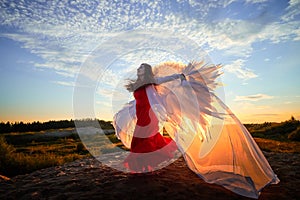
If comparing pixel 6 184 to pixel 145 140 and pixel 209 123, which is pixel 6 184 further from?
pixel 209 123

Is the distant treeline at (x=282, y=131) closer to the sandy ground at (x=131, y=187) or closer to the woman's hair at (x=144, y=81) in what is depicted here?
the sandy ground at (x=131, y=187)

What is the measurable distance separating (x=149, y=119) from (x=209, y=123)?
1403 mm

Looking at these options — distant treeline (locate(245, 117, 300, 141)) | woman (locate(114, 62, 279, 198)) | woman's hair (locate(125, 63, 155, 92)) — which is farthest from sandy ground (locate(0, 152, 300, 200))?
distant treeline (locate(245, 117, 300, 141))

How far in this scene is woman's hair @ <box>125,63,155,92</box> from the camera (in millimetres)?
5391

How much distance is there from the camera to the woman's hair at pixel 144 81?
5.39 meters

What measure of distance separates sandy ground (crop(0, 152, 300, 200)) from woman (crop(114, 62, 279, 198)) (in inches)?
9.4

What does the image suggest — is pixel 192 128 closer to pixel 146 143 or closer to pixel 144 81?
pixel 146 143

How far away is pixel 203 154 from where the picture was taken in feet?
16.2

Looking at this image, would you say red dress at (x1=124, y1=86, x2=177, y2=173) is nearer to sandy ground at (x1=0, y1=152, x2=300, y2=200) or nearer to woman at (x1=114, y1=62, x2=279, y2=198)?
woman at (x1=114, y1=62, x2=279, y2=198)

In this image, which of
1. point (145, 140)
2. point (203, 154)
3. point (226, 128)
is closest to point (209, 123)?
point (226, 128)

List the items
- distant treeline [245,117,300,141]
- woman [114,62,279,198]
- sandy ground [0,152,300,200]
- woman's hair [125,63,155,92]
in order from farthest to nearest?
distant treeline [245,117,300,141], woman's hair [125,63,155,92], woman [114,62,279,198], sandy ground [0,152,300,200]

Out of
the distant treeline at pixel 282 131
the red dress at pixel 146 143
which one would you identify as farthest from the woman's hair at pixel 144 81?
Result: the distant treeline at pixel 282 131

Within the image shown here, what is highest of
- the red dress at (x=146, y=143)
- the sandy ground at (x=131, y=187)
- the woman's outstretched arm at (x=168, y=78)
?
the woman's outstretched arm at (x=168, y=78)

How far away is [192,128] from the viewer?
495cm
